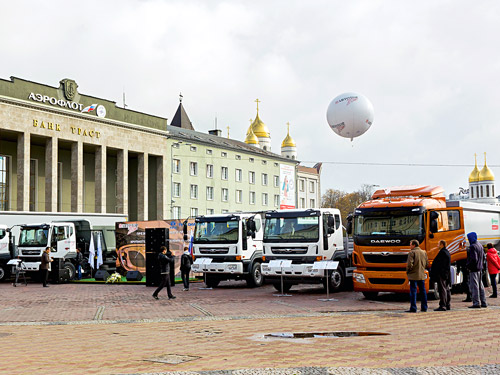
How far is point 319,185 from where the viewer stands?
10300 cm

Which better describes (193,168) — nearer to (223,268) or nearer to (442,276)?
(223,268)

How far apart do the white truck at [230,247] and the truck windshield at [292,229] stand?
1.35 metres

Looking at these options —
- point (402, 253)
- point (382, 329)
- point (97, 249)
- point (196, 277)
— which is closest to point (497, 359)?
point (382, 329)

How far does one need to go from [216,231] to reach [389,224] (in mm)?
7869

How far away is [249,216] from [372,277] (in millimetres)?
6818

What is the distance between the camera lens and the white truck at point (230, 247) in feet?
73.0

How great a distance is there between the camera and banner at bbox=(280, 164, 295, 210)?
272 feet

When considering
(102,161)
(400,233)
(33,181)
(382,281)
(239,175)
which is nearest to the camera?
(400,233)

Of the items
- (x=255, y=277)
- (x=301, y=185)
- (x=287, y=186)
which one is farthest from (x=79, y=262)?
(x=301, y=185)

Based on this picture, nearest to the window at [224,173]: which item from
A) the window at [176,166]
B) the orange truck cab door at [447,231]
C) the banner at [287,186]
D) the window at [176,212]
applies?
the window at [176,166]

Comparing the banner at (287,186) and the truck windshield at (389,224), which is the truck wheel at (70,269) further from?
the banner at (287,186)

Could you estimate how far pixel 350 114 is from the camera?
2011 centimetres

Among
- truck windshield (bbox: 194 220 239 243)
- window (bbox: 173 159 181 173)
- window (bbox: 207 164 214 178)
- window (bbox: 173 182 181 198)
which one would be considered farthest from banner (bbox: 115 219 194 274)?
window (bbox: 207 164 214 178)

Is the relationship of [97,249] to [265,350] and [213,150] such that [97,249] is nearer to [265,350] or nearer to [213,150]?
[265,350]
